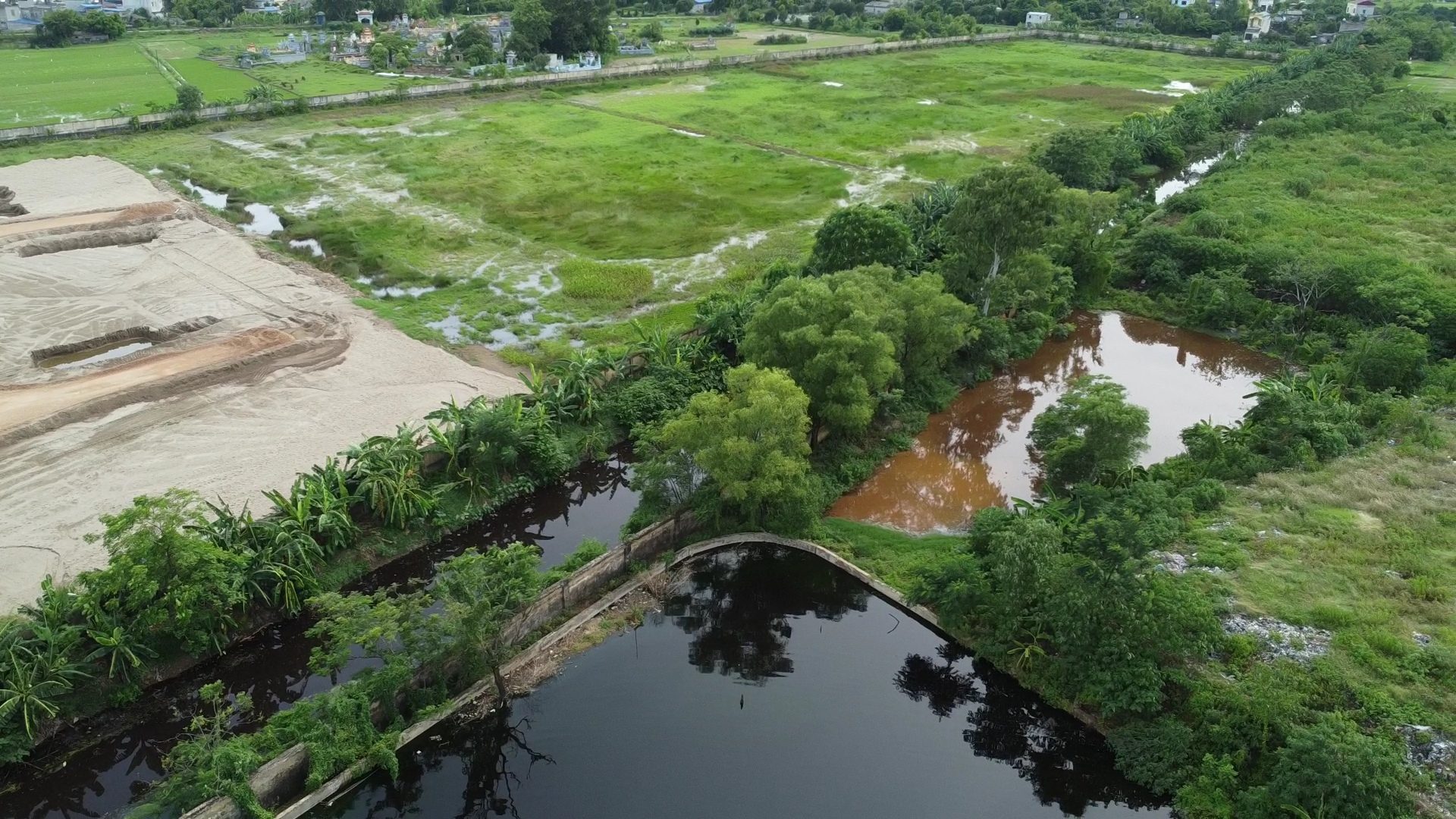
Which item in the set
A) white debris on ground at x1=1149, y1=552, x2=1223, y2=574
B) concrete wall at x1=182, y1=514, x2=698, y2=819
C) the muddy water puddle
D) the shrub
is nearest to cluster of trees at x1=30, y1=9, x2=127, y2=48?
the shrub

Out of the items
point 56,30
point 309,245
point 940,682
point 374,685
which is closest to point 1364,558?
point 940,682

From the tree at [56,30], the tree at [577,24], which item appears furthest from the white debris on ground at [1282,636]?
the tree at [56,30]

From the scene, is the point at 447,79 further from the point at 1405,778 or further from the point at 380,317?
the point at 1405,778

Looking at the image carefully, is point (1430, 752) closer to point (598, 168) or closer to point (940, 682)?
point (940, 682)

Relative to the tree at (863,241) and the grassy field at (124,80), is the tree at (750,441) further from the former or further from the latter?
the grassy field at (124,80)

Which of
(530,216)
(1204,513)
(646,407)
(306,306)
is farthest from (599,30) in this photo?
(1204,513)

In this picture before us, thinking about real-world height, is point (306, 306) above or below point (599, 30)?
below
